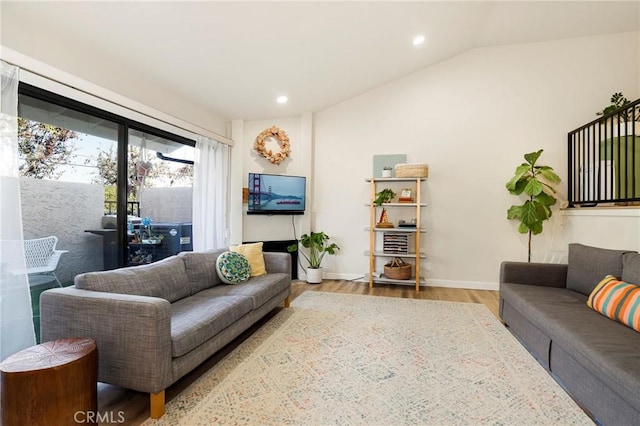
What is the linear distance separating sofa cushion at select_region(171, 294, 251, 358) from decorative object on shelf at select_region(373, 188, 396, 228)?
252cm

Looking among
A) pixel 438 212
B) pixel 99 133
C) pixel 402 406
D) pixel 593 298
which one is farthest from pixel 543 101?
pixel 99 133

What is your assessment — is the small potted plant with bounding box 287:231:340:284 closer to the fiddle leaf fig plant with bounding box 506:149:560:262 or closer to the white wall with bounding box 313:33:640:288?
the white wall with bounding box 313:33:640:288

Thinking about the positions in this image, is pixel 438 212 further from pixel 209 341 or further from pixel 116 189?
pixel 116 189

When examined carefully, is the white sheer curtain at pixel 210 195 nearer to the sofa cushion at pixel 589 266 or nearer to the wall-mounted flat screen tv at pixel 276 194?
the wall-mounted flat screen tv at pixel 276 194

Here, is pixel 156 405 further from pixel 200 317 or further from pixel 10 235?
pixel 10 235

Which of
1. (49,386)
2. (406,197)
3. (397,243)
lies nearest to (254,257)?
(49,386)

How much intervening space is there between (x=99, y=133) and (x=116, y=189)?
54 centimetres

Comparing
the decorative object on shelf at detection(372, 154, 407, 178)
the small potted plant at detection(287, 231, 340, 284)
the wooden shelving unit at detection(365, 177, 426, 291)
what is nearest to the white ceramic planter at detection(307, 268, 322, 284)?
the small potted plant at detection(287, 231, 340, 284)

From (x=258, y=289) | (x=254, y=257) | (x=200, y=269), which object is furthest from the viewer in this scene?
(x=254, y=257)

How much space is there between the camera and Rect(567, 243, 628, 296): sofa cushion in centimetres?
240

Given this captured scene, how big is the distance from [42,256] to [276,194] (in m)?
2.90

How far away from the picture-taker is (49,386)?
1326 millimetres

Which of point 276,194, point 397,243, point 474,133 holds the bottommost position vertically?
point 397,243

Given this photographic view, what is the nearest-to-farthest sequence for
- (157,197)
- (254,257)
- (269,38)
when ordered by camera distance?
(269,38) < (254,257) < (157,197)
